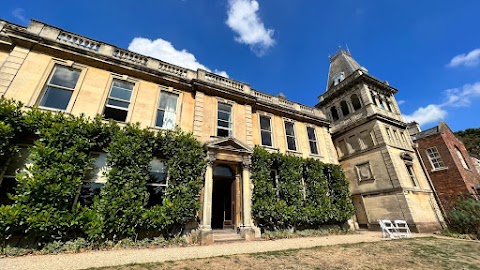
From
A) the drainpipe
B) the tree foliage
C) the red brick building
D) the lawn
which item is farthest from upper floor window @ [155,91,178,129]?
the tree foliage

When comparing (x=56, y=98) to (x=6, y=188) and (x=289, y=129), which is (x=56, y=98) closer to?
(x=6, y=188)

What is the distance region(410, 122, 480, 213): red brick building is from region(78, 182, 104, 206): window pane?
19751mm

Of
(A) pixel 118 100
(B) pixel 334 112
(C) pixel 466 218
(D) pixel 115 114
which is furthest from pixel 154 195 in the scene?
(B) pixel 334 112

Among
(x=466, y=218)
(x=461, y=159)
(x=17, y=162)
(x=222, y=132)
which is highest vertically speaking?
(x=222, y=132)

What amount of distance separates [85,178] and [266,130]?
29.9ft

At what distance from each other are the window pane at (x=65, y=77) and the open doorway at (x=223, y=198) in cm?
734

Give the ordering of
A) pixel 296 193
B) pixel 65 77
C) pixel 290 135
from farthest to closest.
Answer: pixel 290 135
pixel 296 193
pixel 65 77

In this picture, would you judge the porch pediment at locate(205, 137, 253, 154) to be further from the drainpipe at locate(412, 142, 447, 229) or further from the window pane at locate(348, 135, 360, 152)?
the drainpipe at locate(412, 142, 447, 229)

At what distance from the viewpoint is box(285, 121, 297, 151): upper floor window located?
12.8m

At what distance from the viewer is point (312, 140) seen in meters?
13.9

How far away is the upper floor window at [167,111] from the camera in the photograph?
952cm

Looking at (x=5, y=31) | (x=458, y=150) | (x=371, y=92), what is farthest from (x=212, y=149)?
(x=458, y=150)

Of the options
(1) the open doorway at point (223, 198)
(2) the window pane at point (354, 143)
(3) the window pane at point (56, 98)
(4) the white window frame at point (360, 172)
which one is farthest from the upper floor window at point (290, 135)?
(3) the window pane at point (56, 98)

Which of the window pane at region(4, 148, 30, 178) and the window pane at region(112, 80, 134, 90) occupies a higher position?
the window pane at region(112, 80, 134, 90)
